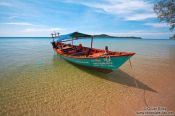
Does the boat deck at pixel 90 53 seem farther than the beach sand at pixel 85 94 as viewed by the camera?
Yes

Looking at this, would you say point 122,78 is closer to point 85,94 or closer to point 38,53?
point 85,94

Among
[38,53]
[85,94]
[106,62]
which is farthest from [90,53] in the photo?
[38,53]

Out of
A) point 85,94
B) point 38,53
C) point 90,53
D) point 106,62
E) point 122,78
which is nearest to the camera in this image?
point 85,94

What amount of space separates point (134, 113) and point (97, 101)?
1681 mm

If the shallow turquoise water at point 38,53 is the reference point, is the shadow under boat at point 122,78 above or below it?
below

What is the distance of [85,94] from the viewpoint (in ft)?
23.9

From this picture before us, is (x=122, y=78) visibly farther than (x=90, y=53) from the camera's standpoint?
No

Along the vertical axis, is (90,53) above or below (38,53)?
above

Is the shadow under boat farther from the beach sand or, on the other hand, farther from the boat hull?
the boat hull

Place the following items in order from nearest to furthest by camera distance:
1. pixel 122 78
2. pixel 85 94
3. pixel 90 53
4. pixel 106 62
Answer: pixel 85 94 → pixel 106 62 → pixel 122 78 → pixel 90 53

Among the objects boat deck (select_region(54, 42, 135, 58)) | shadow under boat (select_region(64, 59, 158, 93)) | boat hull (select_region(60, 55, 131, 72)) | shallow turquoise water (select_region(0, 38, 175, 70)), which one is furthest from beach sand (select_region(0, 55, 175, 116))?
shallow turquoise water (select_region(0, 38, 175, 70))

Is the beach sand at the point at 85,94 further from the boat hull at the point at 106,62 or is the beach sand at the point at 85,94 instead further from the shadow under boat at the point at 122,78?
the boat hull at the point at 106,62

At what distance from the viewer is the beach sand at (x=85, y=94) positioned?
5805 mm

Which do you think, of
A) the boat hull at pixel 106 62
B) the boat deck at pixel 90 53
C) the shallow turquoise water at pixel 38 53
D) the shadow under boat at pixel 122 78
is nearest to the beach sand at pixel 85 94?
the shadow under boat at pixel 122 78
